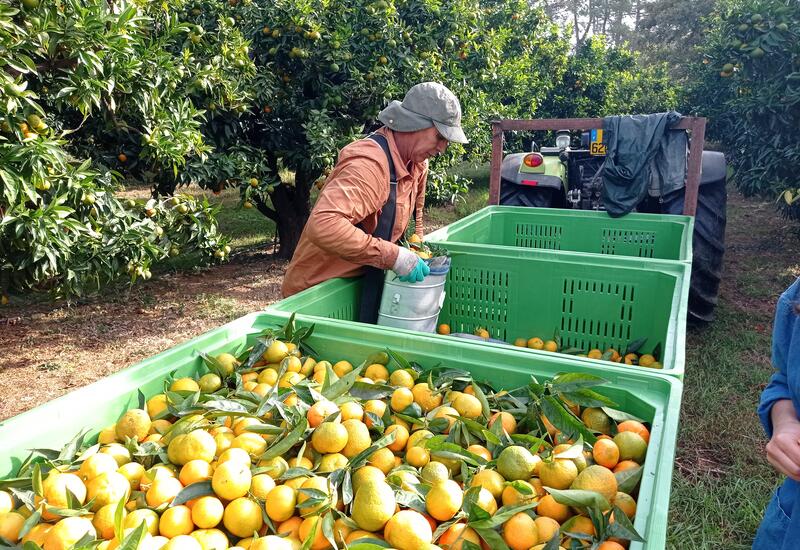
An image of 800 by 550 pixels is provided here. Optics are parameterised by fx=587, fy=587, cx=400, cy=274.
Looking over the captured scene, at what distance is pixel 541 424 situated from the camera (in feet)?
5.27

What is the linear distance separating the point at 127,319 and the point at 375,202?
12.8 feet

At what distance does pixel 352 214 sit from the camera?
2449mm

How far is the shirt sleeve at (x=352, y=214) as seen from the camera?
2359 millimetres

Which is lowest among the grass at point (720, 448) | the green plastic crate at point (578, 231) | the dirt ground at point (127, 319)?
the dirt ground at point (127, 319)

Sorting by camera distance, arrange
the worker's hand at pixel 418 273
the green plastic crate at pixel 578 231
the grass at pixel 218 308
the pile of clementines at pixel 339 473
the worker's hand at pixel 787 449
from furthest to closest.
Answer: the grass at pixel 218 308 → the green plastic crate at pixel 578 231 → the worker's hand at pixel 418 273 → the worker's hand at pixel 787 449 → the pile of clementines at pixel 339 473

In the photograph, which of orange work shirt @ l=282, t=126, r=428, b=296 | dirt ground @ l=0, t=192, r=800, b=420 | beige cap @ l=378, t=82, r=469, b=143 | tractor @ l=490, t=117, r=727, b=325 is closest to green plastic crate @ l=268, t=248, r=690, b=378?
orange work shirt @ l=282, t=126, r=428, b=296

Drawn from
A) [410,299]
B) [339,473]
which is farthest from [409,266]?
[339,473]

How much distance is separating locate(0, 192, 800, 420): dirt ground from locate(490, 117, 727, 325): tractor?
33.6 inches

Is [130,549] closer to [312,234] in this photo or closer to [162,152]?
[312,234]

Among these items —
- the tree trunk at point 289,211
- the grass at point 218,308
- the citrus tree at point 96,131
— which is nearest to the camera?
the citrus tree at point 96,131

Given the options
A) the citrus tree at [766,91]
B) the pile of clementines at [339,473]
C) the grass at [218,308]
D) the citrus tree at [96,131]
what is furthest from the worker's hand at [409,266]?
the citrus tree at [766,91]

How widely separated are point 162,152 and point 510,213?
2637 mm

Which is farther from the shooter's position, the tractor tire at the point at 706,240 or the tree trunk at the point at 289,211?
the tree trunk at the point at 289,211

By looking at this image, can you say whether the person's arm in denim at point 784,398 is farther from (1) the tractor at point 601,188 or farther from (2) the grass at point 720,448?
(1) the tractor at point 601,188
